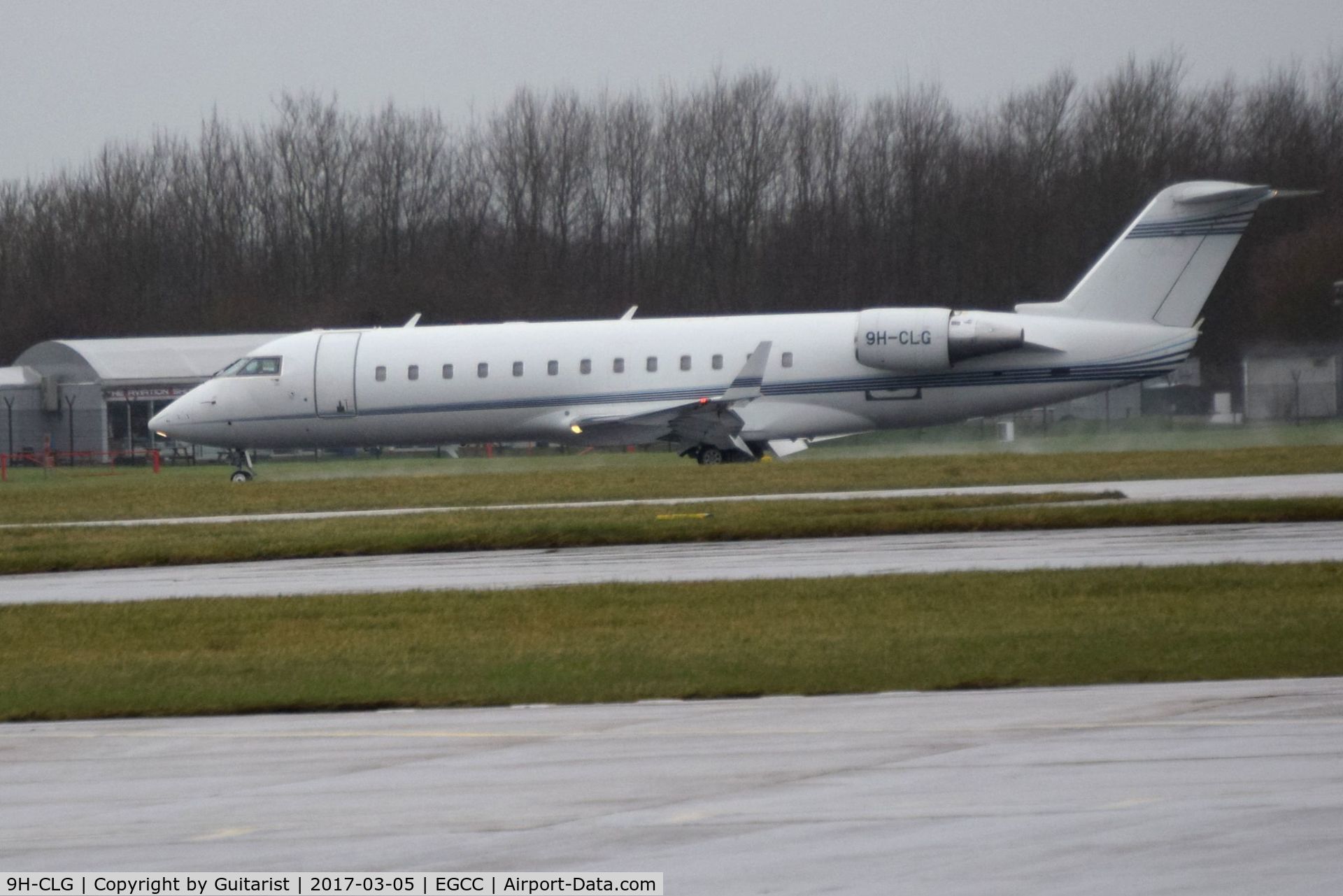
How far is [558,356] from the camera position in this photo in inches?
1399

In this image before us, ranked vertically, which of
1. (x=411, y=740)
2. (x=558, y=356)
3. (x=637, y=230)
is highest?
(x=637, y=230)

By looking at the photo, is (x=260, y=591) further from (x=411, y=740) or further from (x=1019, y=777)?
(x=1019, y=777)

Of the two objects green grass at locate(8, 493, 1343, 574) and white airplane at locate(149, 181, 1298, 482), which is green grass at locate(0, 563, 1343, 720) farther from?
white airplane at locate(149, 181, 1298, 482)

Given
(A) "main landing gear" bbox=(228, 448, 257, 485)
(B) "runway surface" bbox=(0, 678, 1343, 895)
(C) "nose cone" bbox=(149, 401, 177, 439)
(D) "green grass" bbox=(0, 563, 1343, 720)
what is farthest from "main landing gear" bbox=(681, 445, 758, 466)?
(B) "runway surface" bbox=(0, 678, 1343, 895)

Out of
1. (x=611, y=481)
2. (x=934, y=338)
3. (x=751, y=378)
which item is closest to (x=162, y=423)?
(x=611, y=481)

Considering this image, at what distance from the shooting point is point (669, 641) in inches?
470

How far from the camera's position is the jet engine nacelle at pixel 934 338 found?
3262 cm

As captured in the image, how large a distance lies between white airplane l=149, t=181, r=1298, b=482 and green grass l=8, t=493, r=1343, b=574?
1084 centimetres

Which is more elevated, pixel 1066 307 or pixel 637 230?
pixel 637 230

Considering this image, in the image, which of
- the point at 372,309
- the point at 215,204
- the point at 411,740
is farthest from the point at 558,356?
the point at 215,204

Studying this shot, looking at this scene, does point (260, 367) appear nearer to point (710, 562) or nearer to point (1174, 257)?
point (1174, 257)

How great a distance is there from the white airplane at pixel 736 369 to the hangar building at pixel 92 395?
19904 millimetres

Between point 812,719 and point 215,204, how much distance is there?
81.4 metres

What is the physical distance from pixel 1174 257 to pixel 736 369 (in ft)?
28.8
